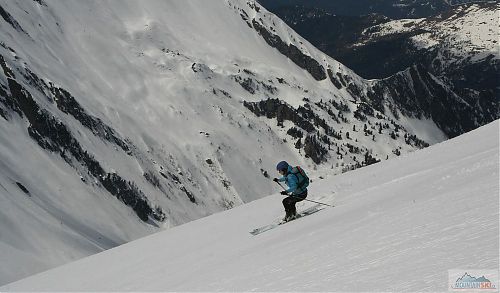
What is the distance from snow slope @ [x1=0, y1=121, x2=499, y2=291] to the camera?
22.9 feet

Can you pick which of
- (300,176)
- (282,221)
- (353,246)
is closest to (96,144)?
(300,176)

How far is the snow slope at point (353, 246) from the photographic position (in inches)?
274

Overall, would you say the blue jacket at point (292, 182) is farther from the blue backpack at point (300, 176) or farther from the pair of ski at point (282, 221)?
the pair of ski at point (282, 221)

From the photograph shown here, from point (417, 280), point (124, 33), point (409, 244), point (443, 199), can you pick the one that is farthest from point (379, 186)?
point (124, 33)

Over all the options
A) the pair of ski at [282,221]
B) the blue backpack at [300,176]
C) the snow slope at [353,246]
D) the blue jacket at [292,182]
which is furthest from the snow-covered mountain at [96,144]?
the pair of ski at [282,221]

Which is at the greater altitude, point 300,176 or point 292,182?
point 300,176

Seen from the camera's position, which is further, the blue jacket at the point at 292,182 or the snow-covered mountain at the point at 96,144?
the snow-covered mountain at the point at 96,144

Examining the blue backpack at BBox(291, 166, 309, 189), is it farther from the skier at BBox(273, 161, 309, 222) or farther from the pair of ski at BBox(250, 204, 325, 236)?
the pair of ski at BBox(250, 204, 325, 236)

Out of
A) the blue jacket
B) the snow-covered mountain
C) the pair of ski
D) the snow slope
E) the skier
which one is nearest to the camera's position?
the snow slope

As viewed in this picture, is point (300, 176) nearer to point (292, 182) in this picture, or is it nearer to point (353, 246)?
point (292, 182)

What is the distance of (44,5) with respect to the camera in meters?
167

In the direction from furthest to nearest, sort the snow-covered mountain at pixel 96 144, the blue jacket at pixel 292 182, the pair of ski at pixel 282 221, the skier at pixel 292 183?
1. the snow-covered mountain at pixel 96 144
2. the blue jacket at pixel 292 182
3. the skier at pixel 292 183
4. the pair of ski at pixel 282 221

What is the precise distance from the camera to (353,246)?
916 centimetres

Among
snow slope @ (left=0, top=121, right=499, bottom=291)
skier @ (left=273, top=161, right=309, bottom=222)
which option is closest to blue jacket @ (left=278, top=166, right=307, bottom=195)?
skier @ (left=273, top=161, right=309, bottom=222)
